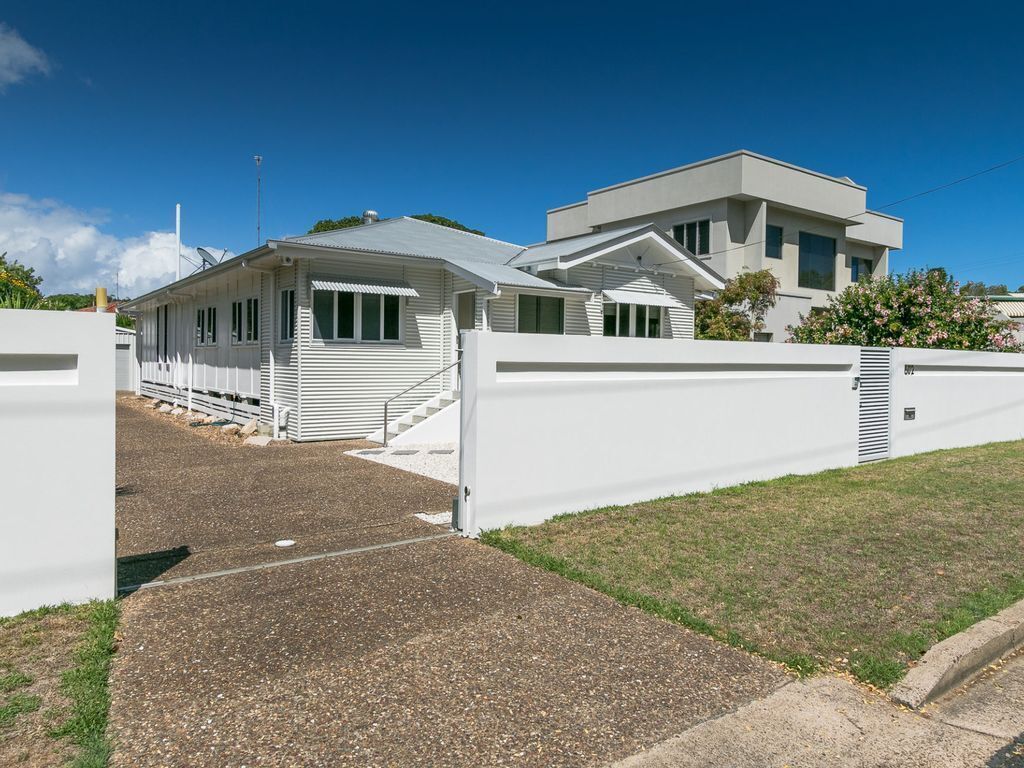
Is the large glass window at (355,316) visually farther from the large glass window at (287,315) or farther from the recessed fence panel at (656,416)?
the recessed fence panel at (656,416)

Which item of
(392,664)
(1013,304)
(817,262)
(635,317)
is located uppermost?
(817,262)

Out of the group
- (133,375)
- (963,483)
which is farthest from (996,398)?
(133,375)

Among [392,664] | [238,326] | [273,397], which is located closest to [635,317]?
[273,397]

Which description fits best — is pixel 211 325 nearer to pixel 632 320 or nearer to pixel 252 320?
pixel 252 320

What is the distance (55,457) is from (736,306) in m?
22.3

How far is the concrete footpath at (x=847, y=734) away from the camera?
3.03 meters

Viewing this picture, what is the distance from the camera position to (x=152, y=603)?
450 centimetres

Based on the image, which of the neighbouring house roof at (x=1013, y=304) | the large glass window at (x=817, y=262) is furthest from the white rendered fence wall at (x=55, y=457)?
the neighbouring house roof at (x=1013, y=304)

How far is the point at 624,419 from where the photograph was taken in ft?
23.9

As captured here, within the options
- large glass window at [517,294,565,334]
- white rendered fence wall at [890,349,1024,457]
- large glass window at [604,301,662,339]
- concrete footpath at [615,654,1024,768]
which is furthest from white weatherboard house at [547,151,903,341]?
concrete footpath at [615,654,1024,768]

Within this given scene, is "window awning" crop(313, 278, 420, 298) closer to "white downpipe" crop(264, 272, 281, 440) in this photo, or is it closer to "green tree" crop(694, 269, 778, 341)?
"white downpipe" crop(264, 272, 281, 440)

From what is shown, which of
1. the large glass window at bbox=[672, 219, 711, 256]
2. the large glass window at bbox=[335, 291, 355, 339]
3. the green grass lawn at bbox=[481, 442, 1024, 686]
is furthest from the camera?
the large glass window at bbox=[672, 219, 711, 256]

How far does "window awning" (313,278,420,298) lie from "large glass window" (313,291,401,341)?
0.23m

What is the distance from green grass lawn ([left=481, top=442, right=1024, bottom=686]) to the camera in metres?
4.20
